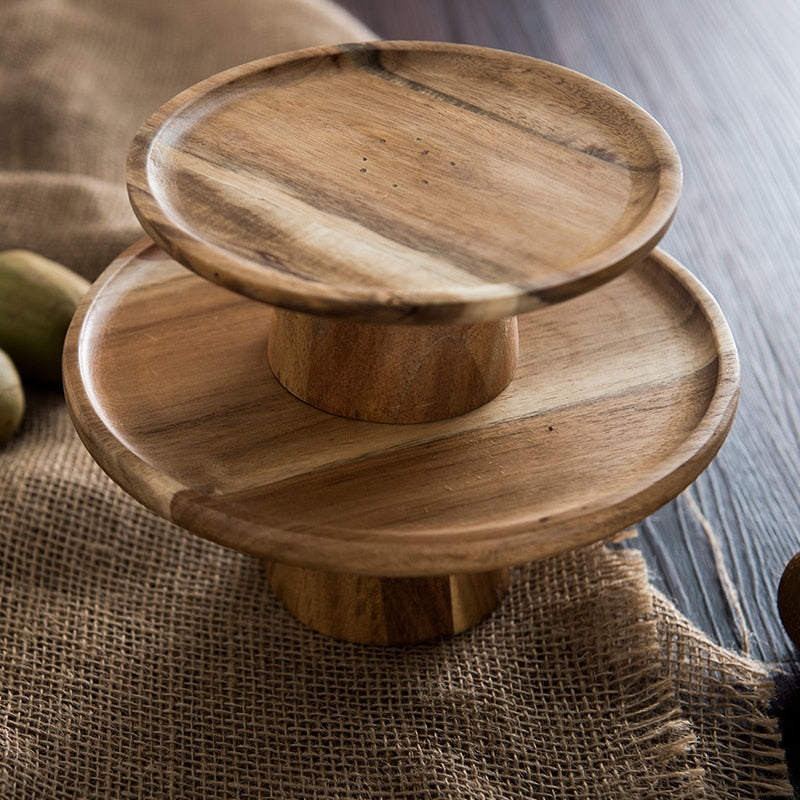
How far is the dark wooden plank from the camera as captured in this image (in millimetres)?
1081

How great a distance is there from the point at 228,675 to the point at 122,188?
728 mm

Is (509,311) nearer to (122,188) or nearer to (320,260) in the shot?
(320,260)

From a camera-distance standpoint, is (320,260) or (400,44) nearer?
(320,260)

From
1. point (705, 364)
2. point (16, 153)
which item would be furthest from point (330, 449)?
point (16, 153)

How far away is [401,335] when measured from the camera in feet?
2.64

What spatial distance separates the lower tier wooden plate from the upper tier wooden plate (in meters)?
0.16

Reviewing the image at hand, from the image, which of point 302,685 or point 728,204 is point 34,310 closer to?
point 302,685

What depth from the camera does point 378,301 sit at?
65 centimetres

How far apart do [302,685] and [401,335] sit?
33cm

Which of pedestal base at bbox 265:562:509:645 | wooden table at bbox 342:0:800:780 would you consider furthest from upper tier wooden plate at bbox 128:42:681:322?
wooden table at bbox 342:0:800:780

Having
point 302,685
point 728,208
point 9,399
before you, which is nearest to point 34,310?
point 9,399

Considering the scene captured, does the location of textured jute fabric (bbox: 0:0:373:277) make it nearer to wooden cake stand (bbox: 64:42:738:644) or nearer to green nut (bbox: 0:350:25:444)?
green nut (bbox: 0:350:25:444)

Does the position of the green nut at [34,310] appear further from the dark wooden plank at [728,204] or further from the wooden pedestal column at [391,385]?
the dark wooden plank at [728,204]

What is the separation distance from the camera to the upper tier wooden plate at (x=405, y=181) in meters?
0.68
